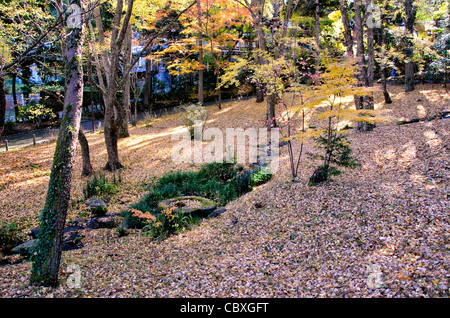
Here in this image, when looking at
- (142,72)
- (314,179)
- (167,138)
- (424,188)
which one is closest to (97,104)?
(142,72)

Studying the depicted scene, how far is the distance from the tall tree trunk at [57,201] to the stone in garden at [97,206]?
11.7 ft

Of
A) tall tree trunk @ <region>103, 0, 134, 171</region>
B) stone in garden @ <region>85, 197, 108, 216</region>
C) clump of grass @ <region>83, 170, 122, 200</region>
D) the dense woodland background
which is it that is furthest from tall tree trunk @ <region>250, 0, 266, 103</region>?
stone in garden @ <region>85, 197, 108, 216</region>

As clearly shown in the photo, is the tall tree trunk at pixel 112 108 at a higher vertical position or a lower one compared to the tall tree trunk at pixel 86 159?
higher

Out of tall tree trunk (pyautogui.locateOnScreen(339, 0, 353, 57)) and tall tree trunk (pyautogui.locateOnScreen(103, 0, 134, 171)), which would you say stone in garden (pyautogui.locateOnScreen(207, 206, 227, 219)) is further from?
tall tree trunk (pyautogui.locateOnScreen(339, 0, 353, 57))

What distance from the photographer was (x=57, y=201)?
166 inches

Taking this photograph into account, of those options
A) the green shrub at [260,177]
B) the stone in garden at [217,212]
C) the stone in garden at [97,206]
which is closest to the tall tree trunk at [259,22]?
the green shrub at [260,177]

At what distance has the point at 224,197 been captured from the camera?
8227 millimetres

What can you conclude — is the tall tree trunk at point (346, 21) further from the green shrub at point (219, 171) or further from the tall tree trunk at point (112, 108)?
the tall tree trunk at point (112, 108)

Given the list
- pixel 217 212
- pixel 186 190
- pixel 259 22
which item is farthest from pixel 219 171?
pixel 259 22

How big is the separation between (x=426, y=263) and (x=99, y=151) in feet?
41.7

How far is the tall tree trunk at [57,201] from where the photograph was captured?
165 inches

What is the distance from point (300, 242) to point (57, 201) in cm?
393

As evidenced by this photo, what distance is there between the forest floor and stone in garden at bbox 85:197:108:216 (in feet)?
0.78

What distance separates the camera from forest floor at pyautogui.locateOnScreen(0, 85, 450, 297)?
13.0 feet
